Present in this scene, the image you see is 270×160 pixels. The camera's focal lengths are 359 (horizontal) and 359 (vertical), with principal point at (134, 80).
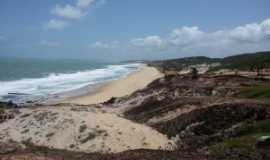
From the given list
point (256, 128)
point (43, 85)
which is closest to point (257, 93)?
point (256, 128)

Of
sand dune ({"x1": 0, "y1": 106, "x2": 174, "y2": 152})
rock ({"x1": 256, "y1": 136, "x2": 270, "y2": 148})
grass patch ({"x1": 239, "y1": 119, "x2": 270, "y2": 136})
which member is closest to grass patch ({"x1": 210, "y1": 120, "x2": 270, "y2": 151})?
grass patch ({"x1": 239, "y1": 119, "x2": 270, "y2": 136})

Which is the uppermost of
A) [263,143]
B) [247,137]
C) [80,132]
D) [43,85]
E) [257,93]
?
[257,93]

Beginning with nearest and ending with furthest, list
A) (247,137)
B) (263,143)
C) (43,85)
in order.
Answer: (263,143) < (247,137) < (43,85)

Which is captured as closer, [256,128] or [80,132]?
[256,128]

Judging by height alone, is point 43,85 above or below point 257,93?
below

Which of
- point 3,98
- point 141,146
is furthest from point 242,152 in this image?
point 3,98

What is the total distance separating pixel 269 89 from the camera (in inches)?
1389

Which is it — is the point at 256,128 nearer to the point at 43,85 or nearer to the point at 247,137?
the point at 247,137

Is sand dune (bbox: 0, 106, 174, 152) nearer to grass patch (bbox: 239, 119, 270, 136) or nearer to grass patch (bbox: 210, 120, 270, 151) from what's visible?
grass patch (bbox: 239, 119, 270, 136)

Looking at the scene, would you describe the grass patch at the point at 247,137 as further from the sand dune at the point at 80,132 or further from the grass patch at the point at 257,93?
the grass patch at the point at 257,93

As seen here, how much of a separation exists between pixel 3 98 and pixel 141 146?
4671 centimetres

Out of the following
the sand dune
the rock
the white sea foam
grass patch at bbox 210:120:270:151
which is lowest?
the white sea foam

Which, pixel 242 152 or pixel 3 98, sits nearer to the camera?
pixel 242 152

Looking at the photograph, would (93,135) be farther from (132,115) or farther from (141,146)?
(132,115)
